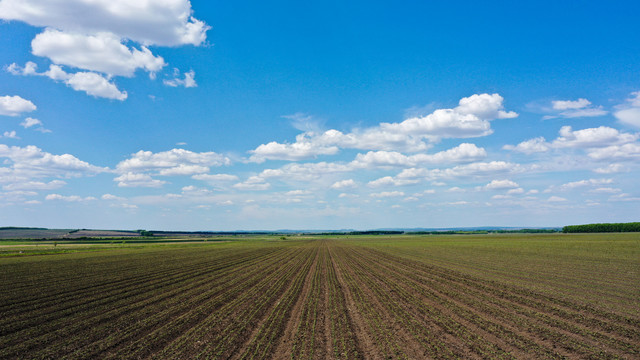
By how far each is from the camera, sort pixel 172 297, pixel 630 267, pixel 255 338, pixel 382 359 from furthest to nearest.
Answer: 1. pixel 630 267
2. pixel 172 297
3. pixel 255 338
4. pixel 382 359

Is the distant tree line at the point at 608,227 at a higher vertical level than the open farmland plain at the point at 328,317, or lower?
higher

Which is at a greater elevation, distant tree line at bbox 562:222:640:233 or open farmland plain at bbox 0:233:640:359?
distant tree line at bbox 562:222:640:233

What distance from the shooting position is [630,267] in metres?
29.3

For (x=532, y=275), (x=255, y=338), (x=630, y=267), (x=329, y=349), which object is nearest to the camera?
(x=329, y=349)

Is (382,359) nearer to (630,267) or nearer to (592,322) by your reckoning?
(592,322)

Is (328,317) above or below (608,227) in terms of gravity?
below

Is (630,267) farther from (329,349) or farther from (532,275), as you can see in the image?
(329,349)

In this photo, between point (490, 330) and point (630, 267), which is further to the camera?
A: point (630, 267)

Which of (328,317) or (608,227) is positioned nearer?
(328,317)

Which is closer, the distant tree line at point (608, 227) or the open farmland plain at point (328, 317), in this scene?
the open farmland plain at point (328, 317)

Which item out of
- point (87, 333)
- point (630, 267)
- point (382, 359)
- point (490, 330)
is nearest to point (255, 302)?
point (87, 333)

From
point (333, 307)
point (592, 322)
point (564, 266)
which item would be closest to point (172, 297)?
point (333, 307)

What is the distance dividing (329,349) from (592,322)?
10.5m

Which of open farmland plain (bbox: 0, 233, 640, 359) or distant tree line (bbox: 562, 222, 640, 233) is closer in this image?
open farmland plain (bbox: 0, 233, 640, 359)
